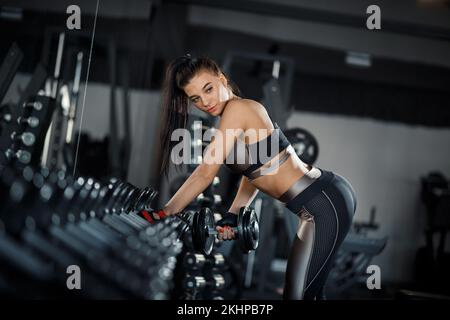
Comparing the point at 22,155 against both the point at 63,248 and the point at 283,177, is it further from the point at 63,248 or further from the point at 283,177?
the point at 63,248

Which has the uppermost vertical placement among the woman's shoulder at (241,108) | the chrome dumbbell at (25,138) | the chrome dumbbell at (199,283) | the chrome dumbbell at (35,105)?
the woman's shoulder at (241,108)

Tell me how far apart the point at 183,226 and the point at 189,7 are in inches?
234

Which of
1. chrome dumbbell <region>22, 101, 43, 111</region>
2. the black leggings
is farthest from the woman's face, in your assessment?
chrome dumbbell <region>22, 101, 43, 111</region>

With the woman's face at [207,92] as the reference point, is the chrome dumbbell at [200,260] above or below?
below

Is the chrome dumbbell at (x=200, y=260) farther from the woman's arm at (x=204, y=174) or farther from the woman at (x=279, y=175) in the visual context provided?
the woman's arm at (x=204, y=174)

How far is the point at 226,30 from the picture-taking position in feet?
24.6

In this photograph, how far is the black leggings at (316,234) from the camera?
209 centimetres

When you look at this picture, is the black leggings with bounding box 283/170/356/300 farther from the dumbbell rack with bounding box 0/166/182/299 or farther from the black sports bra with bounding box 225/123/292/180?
the dumbbell rack with bounding box 0/166/182/299

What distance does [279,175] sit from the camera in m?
2.16

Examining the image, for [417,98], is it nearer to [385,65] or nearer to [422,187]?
[385,65]

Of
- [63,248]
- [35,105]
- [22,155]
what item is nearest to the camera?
[63,248]

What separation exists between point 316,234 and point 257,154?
1.25ft

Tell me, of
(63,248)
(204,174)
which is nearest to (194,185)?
(204,174)

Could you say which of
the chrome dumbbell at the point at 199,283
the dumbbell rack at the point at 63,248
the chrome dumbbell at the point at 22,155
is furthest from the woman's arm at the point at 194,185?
the chrome dumbbell at the point at 199,283
